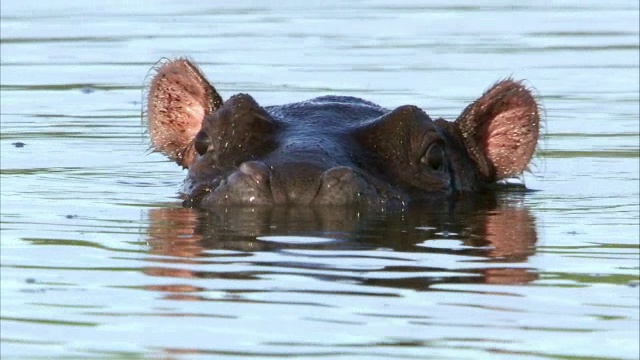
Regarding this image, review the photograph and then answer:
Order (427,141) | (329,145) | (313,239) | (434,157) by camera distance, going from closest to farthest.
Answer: (313,239) < (329,145) < (427,141) < (434,157)

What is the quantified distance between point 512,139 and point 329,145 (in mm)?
2642

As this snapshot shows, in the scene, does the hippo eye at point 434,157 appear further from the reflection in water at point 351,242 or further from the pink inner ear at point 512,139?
the pink inner ear at point 512,139

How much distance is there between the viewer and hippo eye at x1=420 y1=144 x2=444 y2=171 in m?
13.2

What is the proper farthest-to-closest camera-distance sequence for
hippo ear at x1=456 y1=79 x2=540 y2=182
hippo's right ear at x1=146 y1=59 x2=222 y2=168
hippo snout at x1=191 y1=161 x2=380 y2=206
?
hippo's right ear at x1=146 y1=59 x2=222 y2=168 → hippo ear at x1=456 y1=79 x2=540 y2=182 → hippo snout at x1=191 y1=161 x2=380 y2=206

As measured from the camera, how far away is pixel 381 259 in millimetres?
10242

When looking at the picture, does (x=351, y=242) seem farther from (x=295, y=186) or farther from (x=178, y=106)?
(x=178, y=106)

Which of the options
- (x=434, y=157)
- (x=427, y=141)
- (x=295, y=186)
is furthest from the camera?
(x=434, y=157)

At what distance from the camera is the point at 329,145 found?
12430 millimetres

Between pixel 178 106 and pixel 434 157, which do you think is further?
pixel 178 106

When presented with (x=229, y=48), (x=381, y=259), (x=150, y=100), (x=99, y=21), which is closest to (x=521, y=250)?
(x=381, y=259)

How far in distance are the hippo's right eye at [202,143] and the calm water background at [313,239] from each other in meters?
0.49

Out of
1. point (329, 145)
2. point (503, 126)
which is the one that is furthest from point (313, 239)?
point (503, 126)

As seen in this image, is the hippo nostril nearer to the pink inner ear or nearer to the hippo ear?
the hippo ear

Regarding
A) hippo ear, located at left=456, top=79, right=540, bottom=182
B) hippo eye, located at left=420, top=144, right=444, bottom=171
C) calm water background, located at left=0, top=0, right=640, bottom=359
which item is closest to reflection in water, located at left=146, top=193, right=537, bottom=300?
calm water background, located at left=0, top=0, right=640, bottom=359
